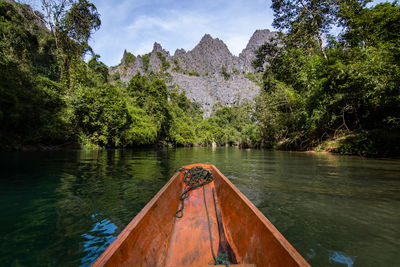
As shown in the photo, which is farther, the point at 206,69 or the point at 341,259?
the point at 206,69

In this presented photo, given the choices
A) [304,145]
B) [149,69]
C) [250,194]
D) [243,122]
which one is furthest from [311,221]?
[149,69]

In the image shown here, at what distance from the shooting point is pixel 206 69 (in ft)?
334

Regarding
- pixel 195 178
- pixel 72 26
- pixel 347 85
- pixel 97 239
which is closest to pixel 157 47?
pixel 72 26

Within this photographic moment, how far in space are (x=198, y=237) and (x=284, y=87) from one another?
18396mm

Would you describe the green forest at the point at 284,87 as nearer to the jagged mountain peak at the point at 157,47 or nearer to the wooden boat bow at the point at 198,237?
the wooden boat bow at the point at 198,237

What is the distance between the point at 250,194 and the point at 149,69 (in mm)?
84643

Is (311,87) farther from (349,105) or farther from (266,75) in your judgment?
(266,75)

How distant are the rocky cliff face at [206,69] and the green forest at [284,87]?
56910 mm

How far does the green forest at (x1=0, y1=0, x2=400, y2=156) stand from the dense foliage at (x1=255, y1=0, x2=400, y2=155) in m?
0.06

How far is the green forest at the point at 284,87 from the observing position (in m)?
9.29

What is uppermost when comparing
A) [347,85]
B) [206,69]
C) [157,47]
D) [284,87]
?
[157,47]

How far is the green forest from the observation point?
929 centimetres

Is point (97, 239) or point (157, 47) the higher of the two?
point (157, 47)

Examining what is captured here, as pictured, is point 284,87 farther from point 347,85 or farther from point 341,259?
point 341,259
